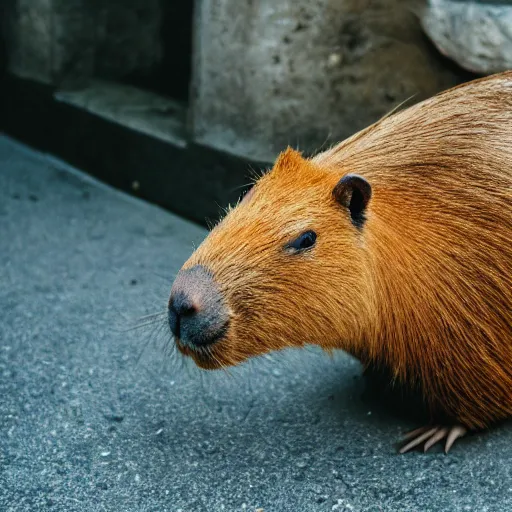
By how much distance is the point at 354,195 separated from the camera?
2799mm

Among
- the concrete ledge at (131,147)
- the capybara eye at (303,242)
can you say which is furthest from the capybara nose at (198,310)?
the concrete ledge at (131,147)

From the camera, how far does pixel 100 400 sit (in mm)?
3410

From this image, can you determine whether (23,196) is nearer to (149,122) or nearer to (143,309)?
(149,122)

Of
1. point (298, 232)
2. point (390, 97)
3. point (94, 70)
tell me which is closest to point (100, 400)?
point (298, 232)

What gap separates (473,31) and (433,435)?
1955mm

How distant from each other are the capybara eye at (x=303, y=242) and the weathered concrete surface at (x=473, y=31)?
167 cm

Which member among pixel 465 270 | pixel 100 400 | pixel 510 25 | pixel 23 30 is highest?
pixel 510 25

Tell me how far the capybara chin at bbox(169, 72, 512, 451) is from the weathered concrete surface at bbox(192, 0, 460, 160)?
1.12 metres

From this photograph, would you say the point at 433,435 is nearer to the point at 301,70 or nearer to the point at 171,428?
the point at 171,428

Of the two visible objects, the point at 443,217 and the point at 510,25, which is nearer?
the point at 443,217

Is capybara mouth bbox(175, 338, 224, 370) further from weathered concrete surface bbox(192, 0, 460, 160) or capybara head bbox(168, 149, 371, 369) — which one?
weathered concrete surface bbox(192, 0, 460, 160)

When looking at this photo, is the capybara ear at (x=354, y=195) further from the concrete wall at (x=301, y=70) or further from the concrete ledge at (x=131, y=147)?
the concrete ledge at (x=131, y=147)

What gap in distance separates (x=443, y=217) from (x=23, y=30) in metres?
4.41

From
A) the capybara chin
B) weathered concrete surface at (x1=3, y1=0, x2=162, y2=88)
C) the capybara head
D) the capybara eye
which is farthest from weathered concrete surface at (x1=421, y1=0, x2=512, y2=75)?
weathered concrete surface at (x1=3, y1=0, x2=162, y2=88)
